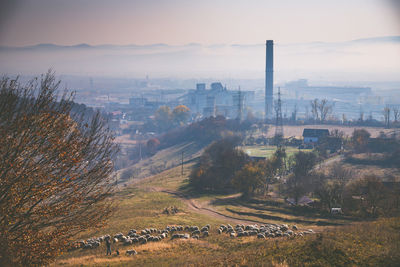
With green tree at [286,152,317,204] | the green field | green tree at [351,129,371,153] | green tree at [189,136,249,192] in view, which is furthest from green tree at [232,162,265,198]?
green tree at [351,129,371,153]

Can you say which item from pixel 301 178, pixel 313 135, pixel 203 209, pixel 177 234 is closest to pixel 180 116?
pixel 313 135

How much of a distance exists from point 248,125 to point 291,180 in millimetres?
55542

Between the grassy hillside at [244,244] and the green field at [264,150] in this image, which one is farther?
the green field at [264,150]

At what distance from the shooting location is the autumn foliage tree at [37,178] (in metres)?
11.8

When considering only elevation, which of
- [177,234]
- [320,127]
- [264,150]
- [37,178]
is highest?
[37,178]

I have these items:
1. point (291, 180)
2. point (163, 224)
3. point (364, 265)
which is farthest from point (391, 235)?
point (291, 180)

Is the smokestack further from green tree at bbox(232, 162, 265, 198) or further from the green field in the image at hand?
green tree at bbox(232, 162, 265, 198)

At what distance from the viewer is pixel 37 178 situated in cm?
1239

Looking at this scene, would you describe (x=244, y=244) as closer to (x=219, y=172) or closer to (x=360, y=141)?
(x=219, y=172)

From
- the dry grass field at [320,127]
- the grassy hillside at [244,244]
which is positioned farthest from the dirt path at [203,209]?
the dry grass field at [320,127]

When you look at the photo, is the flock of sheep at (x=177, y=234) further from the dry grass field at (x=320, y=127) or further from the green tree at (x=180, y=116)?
the green tree at (x=180, y=116)

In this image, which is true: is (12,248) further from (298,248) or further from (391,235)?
(391,235)

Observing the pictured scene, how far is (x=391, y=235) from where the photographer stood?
15648 mm

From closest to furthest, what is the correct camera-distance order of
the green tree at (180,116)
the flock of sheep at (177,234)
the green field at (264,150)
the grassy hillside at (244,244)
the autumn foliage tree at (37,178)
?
the autumn foliage tree at (37,178) → the grassy hillside at (244,244) → the flock of sheep at (177,234) → the green field at (264,150) → the green tree at (180,116)
